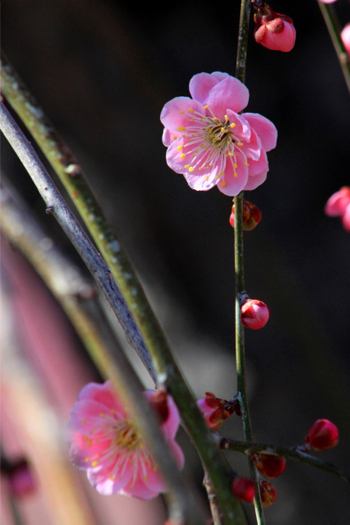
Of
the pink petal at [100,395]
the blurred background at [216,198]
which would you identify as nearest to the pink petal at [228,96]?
the pink petal at [100,395]

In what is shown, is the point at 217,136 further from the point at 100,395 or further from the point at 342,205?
the point at 100,395

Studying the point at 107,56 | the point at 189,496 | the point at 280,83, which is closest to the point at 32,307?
the point at 107,56

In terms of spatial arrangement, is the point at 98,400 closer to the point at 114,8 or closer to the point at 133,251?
the point at 133,251

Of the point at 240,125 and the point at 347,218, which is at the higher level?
the point at 240,125

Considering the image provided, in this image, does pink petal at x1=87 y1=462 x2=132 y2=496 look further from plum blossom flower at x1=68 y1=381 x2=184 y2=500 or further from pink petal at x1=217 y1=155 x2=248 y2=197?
pink petal at x1=217 y1=155 x2=248 y2=197

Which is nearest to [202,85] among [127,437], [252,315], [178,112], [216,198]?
[178,112]

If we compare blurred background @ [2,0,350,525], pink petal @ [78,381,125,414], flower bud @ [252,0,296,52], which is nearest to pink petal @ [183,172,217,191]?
flower bud @ [252,0,296,52]

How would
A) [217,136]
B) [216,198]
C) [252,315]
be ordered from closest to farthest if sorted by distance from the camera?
[252,315]
[217,136]
[216,198]
